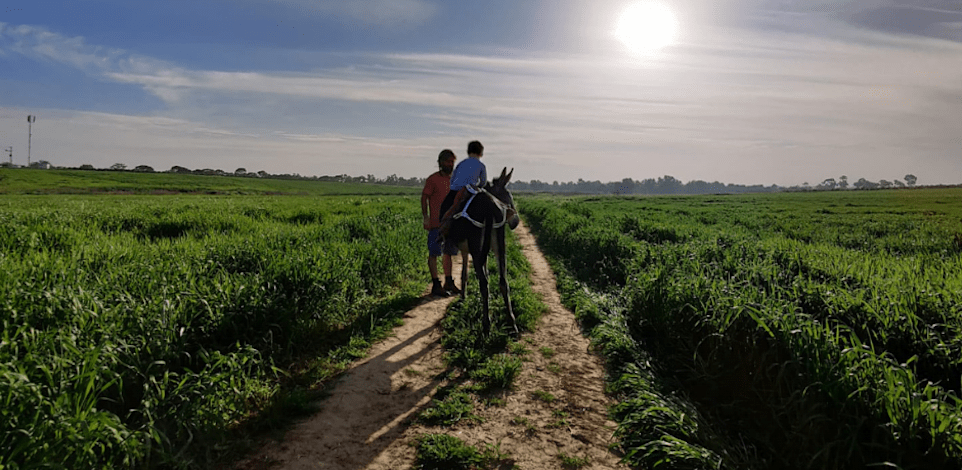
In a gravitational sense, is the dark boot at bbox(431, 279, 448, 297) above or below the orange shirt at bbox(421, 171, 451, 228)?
below

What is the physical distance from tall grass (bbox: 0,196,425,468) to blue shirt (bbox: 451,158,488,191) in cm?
211

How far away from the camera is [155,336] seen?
12.0ft

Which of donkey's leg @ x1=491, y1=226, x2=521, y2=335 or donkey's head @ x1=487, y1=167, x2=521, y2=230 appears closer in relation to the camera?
donkey's leg @ x1=491, y1=226, x2=521, y2=335

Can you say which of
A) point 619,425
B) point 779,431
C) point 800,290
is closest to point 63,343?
point 619,425

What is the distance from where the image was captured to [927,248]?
11.2m

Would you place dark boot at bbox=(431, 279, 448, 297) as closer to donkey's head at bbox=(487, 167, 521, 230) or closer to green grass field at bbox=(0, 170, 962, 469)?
green grass field at bbox=(0, 170, 962, 469)

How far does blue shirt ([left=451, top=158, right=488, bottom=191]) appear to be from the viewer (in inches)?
268

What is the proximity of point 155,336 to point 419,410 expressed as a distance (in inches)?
91.0

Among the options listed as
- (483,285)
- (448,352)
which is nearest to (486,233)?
(483,285)

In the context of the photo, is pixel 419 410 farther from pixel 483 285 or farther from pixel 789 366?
pixel 789 366

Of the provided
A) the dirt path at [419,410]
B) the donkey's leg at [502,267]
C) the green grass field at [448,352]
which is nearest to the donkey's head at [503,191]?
the donkey's leg at [502,267]

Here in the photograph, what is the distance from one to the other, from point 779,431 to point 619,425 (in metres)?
1.22

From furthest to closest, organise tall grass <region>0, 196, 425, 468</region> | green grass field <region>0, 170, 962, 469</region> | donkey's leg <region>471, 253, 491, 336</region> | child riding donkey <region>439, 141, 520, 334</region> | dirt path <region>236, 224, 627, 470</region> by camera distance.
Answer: child riding donkey <region>439, 141, 520, 334</region> < donkey's leg <region>471, 253, 491, 336</region> < dirt path <region>236, 224, 627, 470</region> < green grass field <region>0, 170, 962, 469</region> < tall grass <region>0, 196, 425, 468</region>

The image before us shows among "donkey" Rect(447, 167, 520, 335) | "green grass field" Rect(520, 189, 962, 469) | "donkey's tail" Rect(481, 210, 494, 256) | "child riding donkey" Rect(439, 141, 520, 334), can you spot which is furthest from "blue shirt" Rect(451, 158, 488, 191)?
"green grass field" Rect(520, 189, 962, 469)
